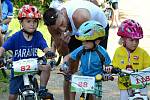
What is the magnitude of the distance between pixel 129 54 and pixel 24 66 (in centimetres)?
127

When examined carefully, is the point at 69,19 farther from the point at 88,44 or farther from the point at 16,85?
the point at 16,85

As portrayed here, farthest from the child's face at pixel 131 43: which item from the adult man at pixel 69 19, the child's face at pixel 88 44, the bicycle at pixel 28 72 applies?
the bicycle at pixel 28 72

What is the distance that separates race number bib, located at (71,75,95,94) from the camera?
203 inches

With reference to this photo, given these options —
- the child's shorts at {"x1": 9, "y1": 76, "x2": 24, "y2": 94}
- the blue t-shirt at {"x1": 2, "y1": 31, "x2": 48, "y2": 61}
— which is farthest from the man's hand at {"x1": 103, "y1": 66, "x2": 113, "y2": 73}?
the child's shorts at {"x1": 9, "y1": 76, "x2": 24, "y2": 94}

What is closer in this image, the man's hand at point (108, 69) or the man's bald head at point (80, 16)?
the man's hand at point (108, 69)

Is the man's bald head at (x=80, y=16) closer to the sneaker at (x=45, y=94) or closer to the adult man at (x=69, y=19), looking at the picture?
the adult man at (x=69, y=19)

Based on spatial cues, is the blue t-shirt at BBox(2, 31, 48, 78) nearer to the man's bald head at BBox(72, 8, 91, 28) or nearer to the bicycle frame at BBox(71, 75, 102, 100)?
the man's bald head at BBox(72, 8, 91, 28)

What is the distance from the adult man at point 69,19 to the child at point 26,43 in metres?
0.18

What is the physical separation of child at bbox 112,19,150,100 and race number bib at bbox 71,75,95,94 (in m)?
0.58

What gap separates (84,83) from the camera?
203 inches

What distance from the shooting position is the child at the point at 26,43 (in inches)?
227

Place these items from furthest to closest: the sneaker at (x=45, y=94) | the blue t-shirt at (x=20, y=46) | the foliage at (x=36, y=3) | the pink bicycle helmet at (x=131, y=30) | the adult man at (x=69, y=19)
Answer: the foliage at (x=36, y=3) < the blue t-shirt at (x=20, y=46) < the adult man at (x=69, y=19) < the pink bicycle helmet at (x=131, y=30) < the sneaker at (x=45, y=94)

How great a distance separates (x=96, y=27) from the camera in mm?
5430

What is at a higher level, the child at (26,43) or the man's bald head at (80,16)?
the man's bald head at (80,16)
